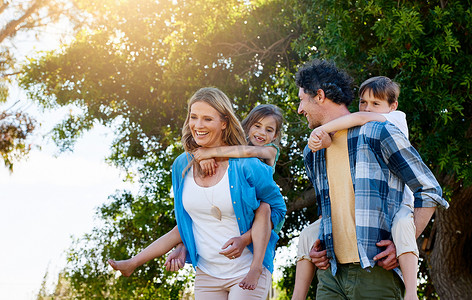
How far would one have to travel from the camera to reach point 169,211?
10.2m

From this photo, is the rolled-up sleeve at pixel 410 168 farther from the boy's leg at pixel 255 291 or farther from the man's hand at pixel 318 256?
the boy's leg at pixel 255 291

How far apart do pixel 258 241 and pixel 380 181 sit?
76cm

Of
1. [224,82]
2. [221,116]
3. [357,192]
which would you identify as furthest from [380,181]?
[224,82]

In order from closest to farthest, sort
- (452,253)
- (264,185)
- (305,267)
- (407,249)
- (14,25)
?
(407,249), (305,267), (264,185), (452,253), (14,25)

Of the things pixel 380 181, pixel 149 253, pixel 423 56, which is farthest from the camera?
pixel 423 56

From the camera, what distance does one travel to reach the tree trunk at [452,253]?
31.7 ft

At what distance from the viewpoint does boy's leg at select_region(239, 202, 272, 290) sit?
289 centimetres

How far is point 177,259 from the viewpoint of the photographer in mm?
3137

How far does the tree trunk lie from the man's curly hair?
7.37 meters

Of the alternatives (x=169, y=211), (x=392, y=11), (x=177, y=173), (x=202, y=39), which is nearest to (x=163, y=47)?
(x=202, y=39)

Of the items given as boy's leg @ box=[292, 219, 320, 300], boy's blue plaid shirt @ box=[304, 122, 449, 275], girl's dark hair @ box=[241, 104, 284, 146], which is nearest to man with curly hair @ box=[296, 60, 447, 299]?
boy's blue plaid shirt @ box=[304, 122, 449, 275]

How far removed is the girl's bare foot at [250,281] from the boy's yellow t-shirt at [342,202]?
460 mm

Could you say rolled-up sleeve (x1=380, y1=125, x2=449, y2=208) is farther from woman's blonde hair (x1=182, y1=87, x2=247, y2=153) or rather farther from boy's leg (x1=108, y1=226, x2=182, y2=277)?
boy's leg (x1=108, y1=226, x2=182, y2=277)

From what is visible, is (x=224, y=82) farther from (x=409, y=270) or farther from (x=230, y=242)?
(x=409, y=270)
